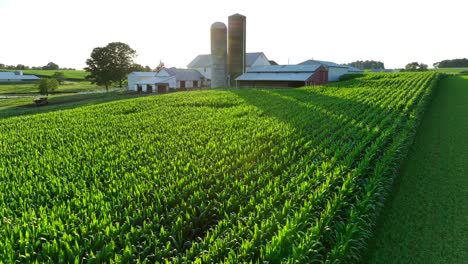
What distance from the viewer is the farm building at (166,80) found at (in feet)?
208

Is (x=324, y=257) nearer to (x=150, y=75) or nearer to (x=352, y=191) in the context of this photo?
(x=352, y=191)

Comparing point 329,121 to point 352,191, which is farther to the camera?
point 329,121

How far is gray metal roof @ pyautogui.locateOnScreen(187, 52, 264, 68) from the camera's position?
69.6 m

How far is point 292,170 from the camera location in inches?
364

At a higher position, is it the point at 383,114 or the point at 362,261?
the point at 383,114

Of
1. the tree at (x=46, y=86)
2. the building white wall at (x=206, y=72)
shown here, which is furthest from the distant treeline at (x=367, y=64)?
the tree at (x=46, y=86)

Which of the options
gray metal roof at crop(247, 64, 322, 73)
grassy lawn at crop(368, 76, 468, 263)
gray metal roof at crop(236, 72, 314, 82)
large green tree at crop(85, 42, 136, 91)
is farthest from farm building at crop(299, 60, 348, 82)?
grassy lawn at crop(368, 76, 468, 263)

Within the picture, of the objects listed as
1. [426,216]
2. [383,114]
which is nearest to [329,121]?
[383,114]

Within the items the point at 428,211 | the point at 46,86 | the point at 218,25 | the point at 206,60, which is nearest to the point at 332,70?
the point at 218,25

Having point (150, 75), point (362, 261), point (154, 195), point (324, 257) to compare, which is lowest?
point (362, 261)

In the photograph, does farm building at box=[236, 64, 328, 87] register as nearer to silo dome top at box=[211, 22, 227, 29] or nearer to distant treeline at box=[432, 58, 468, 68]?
silo dome top at box=[211, 22, 227, 29]

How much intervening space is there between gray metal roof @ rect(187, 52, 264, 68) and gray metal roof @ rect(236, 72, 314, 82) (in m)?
12.7

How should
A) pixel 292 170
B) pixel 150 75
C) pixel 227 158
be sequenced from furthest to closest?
pixel 150 75 < pixel 227 158 < pixel 292 170

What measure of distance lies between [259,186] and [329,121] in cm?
1017
